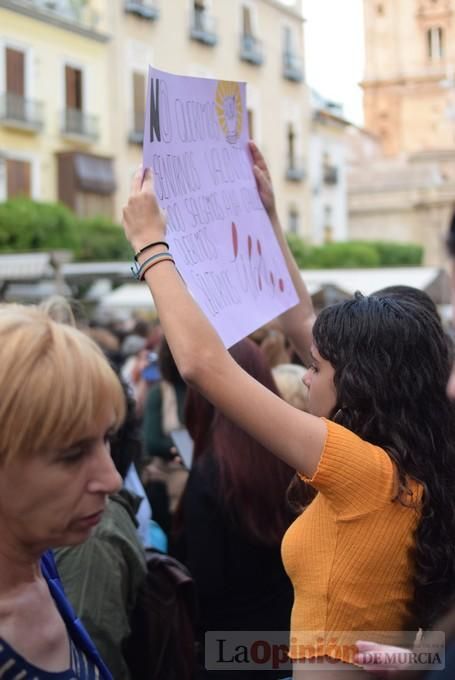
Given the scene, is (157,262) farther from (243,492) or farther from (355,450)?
(243,492)

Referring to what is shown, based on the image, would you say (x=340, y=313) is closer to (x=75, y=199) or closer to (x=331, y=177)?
(x=75, y=199)

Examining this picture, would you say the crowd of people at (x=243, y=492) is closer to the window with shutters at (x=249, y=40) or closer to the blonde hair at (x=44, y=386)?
the blonde hair at (x=44, y=386)

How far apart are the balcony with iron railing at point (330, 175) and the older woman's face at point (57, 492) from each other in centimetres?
3547

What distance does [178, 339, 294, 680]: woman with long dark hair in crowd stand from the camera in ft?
9.69

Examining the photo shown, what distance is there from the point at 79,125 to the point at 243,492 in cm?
2328

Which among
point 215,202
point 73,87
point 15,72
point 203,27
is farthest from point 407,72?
point 215,202

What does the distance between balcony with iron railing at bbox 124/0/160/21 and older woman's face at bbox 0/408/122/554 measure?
26.5 meters

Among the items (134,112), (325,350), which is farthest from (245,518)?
(134,112)

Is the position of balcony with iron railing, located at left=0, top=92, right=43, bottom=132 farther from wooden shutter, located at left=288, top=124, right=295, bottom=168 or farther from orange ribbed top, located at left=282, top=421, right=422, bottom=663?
orange ribbed top, located at left=282, top=421, right=422, bottom=663

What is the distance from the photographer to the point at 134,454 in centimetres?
317

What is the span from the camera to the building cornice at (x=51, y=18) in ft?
77.9

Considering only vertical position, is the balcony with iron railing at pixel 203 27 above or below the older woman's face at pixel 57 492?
above

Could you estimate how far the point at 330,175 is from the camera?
36.9 meters

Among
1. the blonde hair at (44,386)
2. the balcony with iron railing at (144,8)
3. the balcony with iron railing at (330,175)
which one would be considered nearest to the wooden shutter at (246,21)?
the balcony with iron railing at (144,8)
